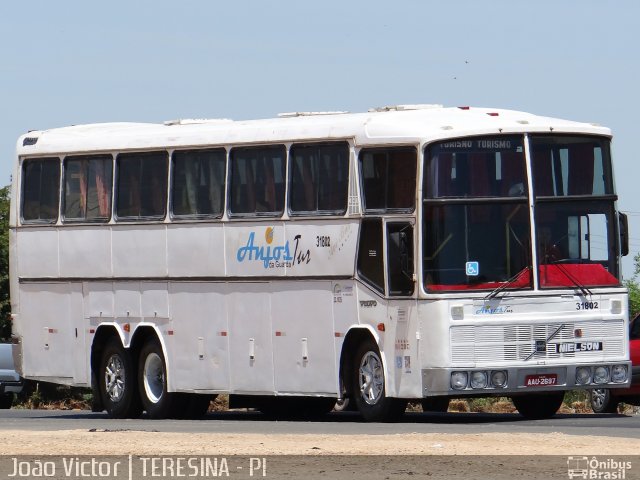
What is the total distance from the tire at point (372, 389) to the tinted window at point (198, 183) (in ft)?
10.3

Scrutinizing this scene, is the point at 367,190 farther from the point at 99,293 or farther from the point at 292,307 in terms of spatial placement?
the point at 99,293

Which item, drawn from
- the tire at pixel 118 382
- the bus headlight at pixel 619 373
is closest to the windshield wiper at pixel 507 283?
the bus headlight at pixel 619 373

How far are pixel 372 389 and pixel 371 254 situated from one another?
1.66m

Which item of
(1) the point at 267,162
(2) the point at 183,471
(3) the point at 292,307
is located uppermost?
(1) the point at 267,162

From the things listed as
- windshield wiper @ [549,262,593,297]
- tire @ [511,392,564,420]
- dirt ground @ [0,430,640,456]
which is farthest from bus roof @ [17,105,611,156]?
dirt ground @ [0,430,640,456]

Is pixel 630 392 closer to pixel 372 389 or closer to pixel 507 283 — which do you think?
pixel 372 389

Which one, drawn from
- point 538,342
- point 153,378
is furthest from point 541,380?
point 153,378

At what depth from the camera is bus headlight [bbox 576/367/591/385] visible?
23.1 meters

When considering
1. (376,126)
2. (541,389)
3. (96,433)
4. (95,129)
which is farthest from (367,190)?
(95,129)

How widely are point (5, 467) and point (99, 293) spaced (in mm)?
10718

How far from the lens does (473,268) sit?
2256 cm

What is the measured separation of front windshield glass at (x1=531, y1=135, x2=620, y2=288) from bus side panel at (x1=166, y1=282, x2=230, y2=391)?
16.1 feet

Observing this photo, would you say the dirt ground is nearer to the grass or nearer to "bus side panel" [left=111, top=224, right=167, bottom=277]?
"bus side panel" [left=111, top=224, right=167, bottom=277]

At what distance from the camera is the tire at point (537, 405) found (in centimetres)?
2491
